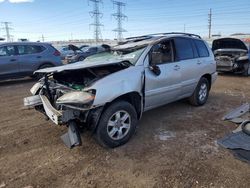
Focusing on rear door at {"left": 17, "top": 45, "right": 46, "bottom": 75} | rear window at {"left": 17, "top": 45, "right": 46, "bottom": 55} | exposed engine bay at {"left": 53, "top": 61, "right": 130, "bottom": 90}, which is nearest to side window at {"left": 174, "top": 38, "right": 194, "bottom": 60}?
exposed engine bay at {"left": 53, "top": 61, "right": 130, "bottom": 90}

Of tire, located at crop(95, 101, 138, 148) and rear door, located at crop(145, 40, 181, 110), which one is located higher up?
rear door, located at crop(145, 40, 181, 110)

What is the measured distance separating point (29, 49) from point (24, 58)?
19.1 inches

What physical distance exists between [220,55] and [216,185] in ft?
29.9

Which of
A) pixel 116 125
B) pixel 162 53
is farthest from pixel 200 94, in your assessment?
pixel 116 125

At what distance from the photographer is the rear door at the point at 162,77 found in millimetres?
4145

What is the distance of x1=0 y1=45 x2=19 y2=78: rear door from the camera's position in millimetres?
8750

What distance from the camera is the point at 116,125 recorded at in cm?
362

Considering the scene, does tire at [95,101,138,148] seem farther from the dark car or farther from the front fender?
the dark car

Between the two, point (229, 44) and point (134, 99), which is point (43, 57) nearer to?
point (134, 99)

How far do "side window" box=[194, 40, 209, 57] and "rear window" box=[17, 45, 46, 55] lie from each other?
21.9ft

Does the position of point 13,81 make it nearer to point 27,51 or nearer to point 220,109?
point 27,51

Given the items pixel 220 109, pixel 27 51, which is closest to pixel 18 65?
pixel 27 51

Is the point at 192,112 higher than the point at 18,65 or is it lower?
lower

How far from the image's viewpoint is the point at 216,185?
277 cm
